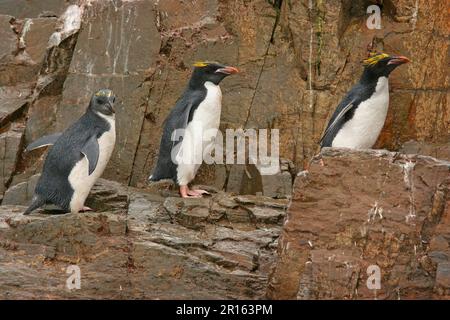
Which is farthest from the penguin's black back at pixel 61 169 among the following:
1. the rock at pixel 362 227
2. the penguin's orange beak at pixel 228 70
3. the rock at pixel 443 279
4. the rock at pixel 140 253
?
the rock at pixel 443 279

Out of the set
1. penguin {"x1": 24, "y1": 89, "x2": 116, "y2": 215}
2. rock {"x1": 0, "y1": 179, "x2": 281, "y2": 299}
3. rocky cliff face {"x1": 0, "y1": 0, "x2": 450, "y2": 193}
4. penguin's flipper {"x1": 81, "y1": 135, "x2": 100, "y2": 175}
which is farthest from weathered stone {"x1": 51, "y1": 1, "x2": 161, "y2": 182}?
rock {"x1": 0, "y1": 179, "x2": 281, "y2": 299}

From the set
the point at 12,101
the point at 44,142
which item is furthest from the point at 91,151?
the point at 12,101

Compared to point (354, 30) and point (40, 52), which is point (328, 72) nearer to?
point (354, 30)

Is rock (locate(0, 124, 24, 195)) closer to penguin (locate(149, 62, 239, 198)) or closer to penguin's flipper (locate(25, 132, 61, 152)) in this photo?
penguin's flipper (locate(25, 132, 61, 152))

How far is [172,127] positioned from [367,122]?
1811 mm

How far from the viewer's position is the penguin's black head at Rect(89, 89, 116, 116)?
32.3 ft

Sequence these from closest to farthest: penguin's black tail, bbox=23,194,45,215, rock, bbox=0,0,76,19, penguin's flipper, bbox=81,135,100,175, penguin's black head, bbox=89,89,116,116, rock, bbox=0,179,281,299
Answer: rock, bbox=0,179,281,299 < penguin's black tail, bbox=23,194,45,215 < penguin's flipper, bbox=81,135,100,175 < penguin's black head, bbox=89,89,116,116 < rock, bbox=0,0,76,19

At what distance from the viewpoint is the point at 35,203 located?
30.5 ft

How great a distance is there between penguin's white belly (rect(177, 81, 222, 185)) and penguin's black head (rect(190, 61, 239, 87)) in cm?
11

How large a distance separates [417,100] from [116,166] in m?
3.00

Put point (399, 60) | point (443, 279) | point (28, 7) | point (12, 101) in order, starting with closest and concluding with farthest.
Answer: point (443, 279) < point (399, 60) < point (12, 101) < point (28, 7)

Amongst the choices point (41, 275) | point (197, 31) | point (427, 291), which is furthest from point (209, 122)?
point (427, 291)

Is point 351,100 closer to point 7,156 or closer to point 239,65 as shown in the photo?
point 239,65

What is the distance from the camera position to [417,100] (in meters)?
10.6
